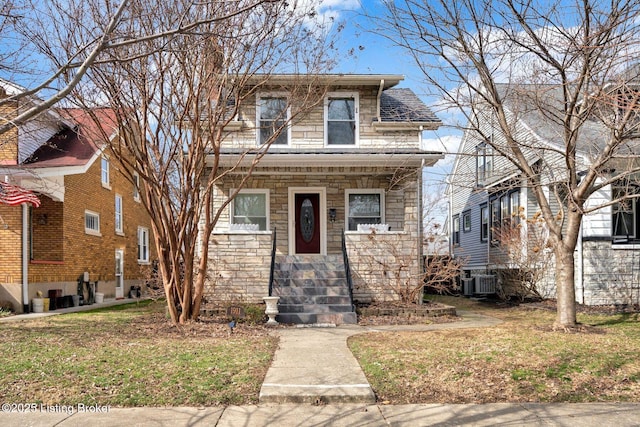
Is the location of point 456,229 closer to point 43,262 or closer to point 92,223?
point 92,223

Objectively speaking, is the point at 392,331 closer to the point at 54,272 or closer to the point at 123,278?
the point at 54,272

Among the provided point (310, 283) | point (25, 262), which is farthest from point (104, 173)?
point (310, 283)

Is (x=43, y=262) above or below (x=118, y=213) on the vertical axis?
below

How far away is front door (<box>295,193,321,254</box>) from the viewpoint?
1420 cm

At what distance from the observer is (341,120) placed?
1450 cm

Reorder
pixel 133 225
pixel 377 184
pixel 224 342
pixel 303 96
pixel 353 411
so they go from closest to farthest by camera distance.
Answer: pixel 353 411 < pixel 224 342 < pixel 303 96 < pixel 377 184 < pixel 133 225

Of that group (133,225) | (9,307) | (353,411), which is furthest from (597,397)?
(133,225)

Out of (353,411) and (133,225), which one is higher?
(133,225)

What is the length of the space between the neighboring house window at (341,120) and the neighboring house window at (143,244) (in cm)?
1182

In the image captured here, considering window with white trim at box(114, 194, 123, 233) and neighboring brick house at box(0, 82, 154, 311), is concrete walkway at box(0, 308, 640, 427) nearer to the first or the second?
neighboring brick house at box(0, 82, 154, 311)

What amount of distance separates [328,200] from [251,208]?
83.7 inches

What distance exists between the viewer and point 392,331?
9.32 metres

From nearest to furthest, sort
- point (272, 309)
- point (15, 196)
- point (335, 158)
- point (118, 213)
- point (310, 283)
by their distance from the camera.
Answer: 1. point (272, 309)
2. point (15, 196)
3. point (310, 283)
4. point (335, 158)
5. point (118, 213)

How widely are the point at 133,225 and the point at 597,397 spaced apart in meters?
19.5
